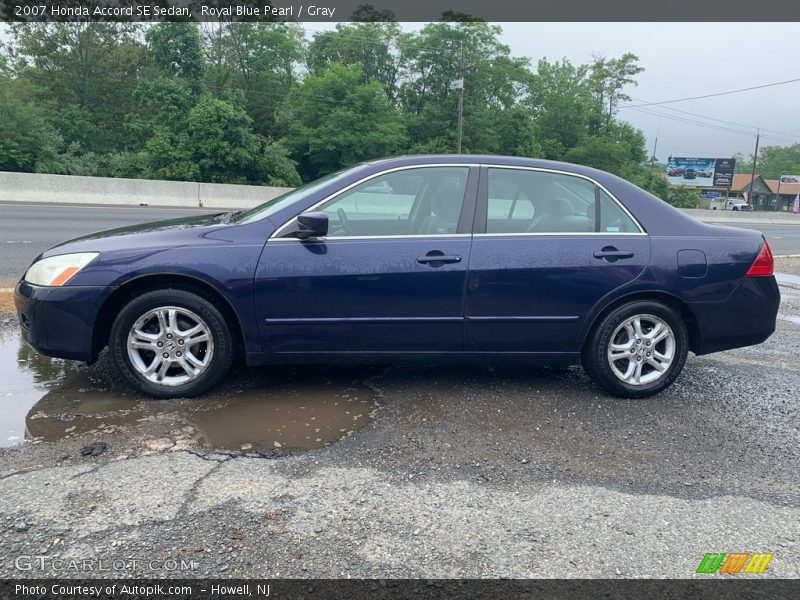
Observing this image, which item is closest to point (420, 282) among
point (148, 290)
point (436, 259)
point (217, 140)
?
point (436, 259)

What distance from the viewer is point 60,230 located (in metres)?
11.6

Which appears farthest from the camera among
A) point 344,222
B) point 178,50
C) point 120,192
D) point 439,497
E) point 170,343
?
point 178,50

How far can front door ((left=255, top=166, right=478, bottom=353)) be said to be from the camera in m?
3.72

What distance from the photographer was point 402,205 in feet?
13.4

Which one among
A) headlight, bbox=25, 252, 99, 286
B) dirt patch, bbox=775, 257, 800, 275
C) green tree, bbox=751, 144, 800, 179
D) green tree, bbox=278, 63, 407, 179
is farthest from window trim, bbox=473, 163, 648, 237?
green tree, bbox=751, 144, 800, 179

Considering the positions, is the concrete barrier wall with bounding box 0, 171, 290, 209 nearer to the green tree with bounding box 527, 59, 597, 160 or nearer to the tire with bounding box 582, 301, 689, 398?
the tire with bounding box 582, 301, 689, 398

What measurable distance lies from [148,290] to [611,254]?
3006 millimetres

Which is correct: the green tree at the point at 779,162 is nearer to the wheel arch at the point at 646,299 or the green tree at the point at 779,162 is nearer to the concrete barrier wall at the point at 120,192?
the concrete barrier wall at the point at 120,192

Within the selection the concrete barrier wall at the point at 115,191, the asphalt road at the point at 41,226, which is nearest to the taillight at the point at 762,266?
the asphalt road at the point at 41,226

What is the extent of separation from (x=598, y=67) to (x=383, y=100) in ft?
97.8

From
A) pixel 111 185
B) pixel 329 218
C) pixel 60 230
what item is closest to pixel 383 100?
pixel 111 185

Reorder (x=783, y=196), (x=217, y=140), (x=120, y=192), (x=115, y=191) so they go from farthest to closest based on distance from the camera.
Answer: (x=783, y=196) < (x=217, y=140) < (x=120, y=192) < (x=115, y=191)

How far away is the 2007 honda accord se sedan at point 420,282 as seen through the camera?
3.68 meters

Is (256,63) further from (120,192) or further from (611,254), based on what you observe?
(611,254)
